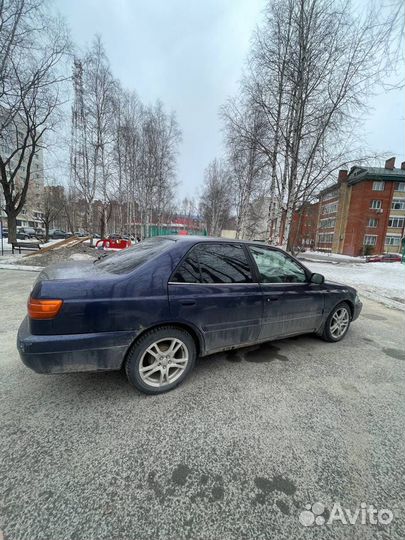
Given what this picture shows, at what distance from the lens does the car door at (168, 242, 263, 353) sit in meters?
2.40

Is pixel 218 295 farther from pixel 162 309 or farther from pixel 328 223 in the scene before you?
pixel 328 223

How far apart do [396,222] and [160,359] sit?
46.7 meters

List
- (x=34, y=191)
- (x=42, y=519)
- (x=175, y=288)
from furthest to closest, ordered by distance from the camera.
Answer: (x=34, y=191) < (x=175, y=288) < (x=42, y=519)

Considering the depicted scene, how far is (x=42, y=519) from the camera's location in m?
1.31

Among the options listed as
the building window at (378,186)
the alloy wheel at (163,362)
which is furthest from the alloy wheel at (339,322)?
the building window at (378,186)

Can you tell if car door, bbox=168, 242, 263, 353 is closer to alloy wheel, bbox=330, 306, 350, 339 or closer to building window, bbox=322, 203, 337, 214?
alloy wheel, bbox=330, 306, 350, 339

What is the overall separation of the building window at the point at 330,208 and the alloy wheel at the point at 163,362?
4860 cm

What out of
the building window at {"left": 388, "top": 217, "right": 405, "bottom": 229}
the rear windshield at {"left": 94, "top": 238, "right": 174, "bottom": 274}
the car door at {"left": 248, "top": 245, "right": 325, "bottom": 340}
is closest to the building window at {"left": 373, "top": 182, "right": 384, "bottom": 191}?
the building window at {"left": 388, "top": 217, "right": 405, "bottom": 229}

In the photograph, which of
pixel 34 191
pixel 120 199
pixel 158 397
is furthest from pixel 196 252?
pixel 34 191

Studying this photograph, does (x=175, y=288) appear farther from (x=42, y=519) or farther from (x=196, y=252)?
(x=42, y=519)

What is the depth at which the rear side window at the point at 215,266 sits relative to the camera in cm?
248

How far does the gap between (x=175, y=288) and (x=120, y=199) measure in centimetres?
2206

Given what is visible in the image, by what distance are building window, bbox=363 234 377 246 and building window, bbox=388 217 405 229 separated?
2.92 metres

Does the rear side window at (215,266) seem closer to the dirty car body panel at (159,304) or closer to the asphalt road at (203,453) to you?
the dirty car body panel at (159,304)
